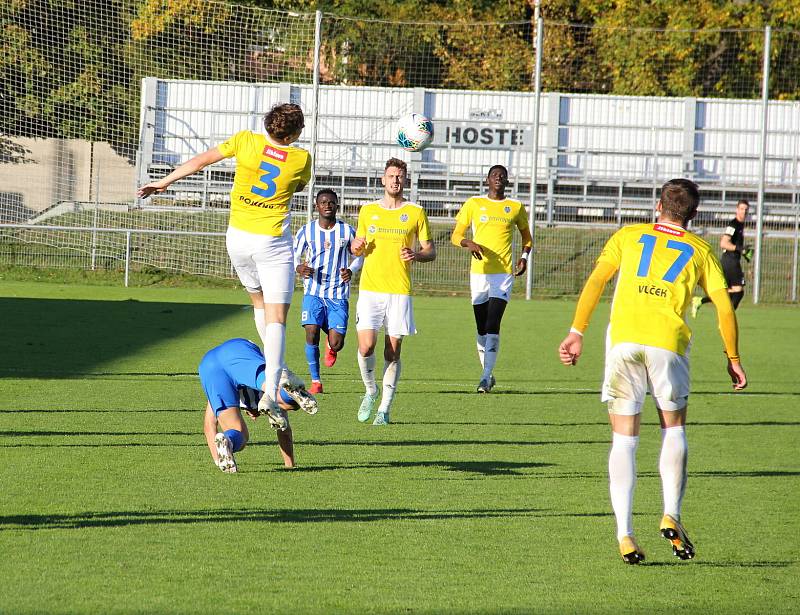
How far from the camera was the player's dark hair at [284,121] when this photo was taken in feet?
27.2

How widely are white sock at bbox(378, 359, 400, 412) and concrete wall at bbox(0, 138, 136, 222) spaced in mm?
17306

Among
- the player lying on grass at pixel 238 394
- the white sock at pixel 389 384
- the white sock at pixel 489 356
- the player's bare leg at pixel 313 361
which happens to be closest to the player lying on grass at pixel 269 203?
the player lying on grass at pixel 238 394

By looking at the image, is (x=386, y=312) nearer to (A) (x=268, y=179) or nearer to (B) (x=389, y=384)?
(B) (x=389, y=384)

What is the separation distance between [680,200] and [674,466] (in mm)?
1320

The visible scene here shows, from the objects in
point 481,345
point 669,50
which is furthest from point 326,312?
point 669,50

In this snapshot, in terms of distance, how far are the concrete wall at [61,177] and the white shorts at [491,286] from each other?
1500 centimetres

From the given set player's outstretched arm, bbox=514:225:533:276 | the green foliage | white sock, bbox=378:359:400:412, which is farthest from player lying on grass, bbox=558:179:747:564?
the green foliage

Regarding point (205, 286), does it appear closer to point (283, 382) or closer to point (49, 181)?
point (49, 181)

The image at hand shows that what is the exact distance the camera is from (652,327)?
6.18m

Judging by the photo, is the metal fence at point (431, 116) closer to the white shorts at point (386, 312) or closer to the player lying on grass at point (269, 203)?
the white shorts at point (386, 312)

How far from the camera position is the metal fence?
26875mm

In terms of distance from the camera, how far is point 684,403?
20.5 feet

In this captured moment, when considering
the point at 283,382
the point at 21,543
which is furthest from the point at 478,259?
the point at 21,543

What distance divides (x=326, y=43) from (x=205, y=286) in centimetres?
633
